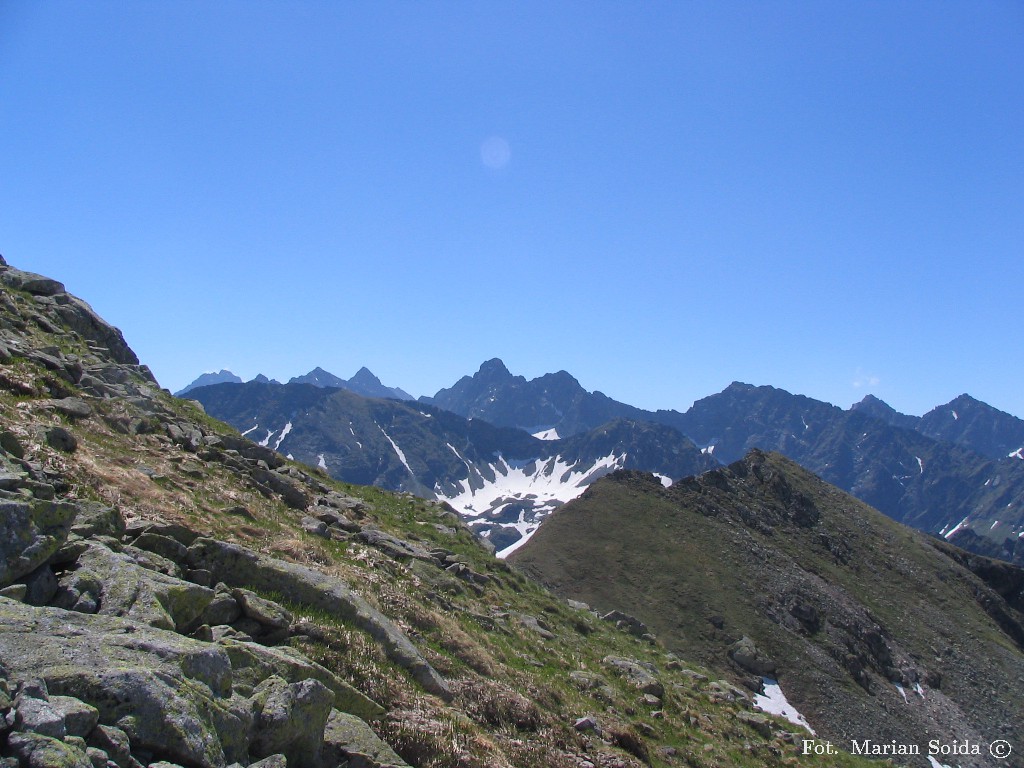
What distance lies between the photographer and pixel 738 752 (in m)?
25.3

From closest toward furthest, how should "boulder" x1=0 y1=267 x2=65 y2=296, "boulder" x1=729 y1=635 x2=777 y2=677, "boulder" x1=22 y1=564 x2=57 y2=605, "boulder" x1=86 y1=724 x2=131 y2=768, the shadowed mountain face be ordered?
1. "boulder" x1=86 y1=724 x2=131 y2=768
2. "boulder" x1=22 y1=564 x2=57 y2=605
3. "boulder" x1=0 y1=267 x2=65 y2=296
4. "boulder" x1=729 y1=635 x2=777 y2=677
5. the shadowed mountain face

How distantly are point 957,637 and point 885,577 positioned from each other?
47.4 ft

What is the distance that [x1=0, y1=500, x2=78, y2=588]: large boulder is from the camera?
9.66m

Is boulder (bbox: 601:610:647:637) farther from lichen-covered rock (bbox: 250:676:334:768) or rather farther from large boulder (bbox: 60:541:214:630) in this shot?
lichen-covered rock (bbox: 250:676:334:768)

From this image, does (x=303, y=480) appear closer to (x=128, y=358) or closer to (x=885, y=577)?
(x=128, y=358)

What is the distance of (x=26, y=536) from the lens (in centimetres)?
1005

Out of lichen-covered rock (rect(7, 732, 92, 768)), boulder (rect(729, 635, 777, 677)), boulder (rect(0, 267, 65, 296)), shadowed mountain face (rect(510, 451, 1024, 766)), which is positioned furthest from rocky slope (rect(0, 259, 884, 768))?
shadowed mountain face (rect(510, 451, 1024, 766))

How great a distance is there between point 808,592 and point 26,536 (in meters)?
100

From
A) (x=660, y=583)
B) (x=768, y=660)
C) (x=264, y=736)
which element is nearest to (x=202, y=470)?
(x=264, y=736)

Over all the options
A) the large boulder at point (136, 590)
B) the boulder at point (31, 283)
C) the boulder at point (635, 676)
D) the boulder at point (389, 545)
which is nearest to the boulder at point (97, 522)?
the large boulder at point (136, 590)

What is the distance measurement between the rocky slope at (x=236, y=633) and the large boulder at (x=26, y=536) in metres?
0.03

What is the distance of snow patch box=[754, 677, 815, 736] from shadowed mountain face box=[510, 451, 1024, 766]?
1114 mm

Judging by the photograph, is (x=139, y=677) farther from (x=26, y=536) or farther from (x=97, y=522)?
(x=97, y=522)

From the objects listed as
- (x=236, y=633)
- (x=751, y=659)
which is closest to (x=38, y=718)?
(x=236, y=633)
